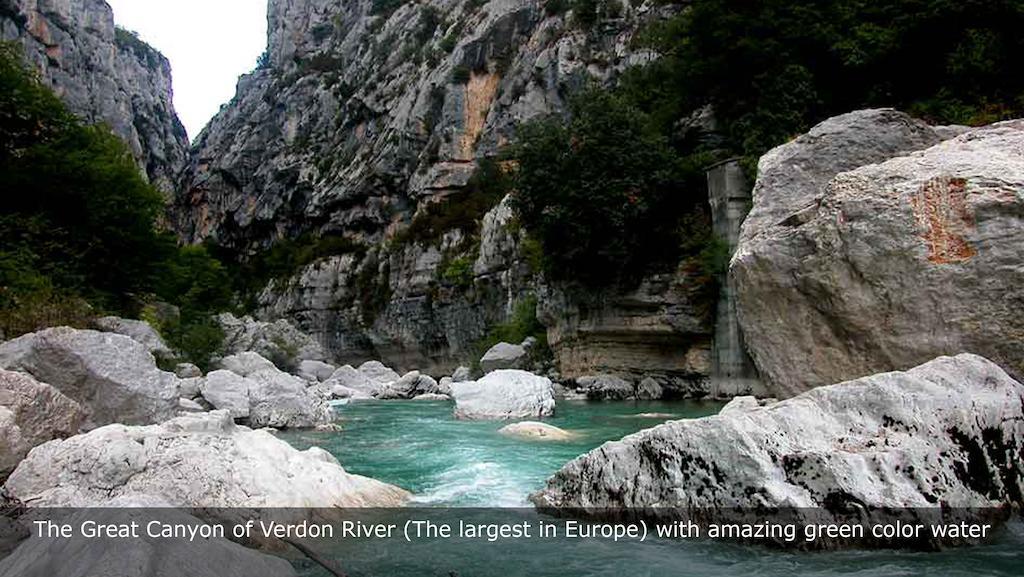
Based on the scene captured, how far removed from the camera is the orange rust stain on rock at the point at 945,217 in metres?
6.70

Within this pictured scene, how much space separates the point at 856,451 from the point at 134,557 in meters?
4.87

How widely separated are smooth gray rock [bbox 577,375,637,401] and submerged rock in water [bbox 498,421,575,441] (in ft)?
36.8

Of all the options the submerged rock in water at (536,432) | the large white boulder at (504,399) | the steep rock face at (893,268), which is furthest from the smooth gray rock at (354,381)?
the steep rock face at (893,268)

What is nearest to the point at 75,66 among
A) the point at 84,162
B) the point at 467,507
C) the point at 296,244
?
the point at 296,244

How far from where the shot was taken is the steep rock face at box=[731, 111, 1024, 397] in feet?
21.5

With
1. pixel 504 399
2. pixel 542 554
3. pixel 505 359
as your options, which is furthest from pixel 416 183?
pixel 542 554

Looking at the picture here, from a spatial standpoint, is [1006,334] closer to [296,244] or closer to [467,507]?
[467,507]

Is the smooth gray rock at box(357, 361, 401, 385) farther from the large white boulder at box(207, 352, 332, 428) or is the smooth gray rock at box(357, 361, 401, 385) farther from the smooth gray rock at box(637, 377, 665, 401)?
the large white boulder at box(207, 352, 332, 428)

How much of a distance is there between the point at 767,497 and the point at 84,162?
22428 millimetres

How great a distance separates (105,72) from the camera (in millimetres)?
64562

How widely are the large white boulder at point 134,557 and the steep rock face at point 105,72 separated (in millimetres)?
31245

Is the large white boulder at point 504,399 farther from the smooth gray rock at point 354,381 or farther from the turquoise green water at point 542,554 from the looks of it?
the smooth gray rock at point 354,381

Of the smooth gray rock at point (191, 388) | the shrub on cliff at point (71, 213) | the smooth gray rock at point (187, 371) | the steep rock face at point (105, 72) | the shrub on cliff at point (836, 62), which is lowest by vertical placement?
the smooth gray rock at point (191, 388)

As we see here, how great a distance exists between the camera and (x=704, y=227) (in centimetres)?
2403
